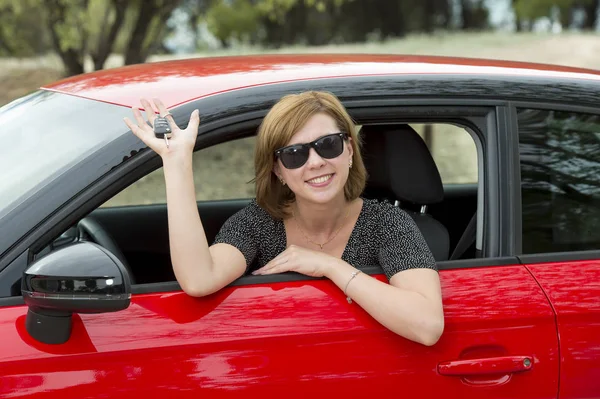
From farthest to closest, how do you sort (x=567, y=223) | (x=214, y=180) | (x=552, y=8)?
(x=552, y=8), (x=214, y=180), (x=567, y=223)

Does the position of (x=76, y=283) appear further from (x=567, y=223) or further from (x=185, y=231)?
(x=567, y=223)

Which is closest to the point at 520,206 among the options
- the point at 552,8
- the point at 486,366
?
the point at 486,366

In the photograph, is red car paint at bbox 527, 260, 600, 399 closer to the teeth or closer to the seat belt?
the seat belt

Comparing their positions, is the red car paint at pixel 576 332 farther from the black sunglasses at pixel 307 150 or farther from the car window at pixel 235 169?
the car window at pixel 235 169

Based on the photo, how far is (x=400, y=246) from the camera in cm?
226

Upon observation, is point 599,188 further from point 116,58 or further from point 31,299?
point 116,58

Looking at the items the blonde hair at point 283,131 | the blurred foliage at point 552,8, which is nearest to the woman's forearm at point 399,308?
the blonde hair at point 283,131

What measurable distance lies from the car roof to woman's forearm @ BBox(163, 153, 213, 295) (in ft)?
0.75

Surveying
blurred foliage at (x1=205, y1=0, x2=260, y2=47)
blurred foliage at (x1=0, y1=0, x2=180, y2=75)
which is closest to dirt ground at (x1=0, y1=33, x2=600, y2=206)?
blurred foliage at (x1=0, y1=0, x2=180, y2=75)

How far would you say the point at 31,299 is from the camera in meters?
1.79

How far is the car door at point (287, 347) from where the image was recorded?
1886mm

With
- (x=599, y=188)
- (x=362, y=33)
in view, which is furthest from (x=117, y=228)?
(x=362, y=33)

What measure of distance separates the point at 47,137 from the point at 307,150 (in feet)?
2.39

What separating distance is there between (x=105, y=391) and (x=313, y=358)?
0.48 m
